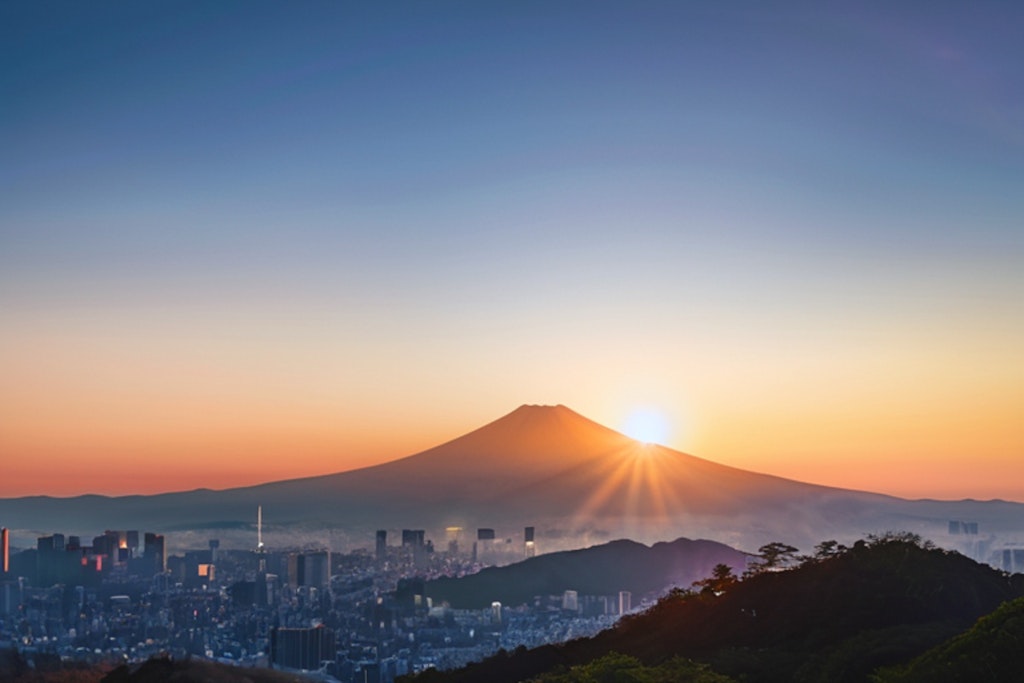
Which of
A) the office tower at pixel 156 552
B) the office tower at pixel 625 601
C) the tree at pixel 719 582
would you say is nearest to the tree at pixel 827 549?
the tree at pixel 719 582

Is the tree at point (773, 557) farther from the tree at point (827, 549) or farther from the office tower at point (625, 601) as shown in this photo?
the office tower at point (625, 601)

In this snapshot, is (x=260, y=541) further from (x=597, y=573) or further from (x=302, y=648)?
(x=302, y=648)

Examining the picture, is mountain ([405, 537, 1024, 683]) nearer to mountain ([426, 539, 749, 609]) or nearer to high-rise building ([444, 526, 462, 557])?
mountain ([426, 539, 749, 609])

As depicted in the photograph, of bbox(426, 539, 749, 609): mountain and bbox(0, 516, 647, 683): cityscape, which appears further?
bbox(426, 539, 749, 609): mountain

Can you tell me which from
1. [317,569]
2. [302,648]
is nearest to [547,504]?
[317,569]

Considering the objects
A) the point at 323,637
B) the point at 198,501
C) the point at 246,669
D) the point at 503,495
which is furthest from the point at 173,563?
the point at 246,669

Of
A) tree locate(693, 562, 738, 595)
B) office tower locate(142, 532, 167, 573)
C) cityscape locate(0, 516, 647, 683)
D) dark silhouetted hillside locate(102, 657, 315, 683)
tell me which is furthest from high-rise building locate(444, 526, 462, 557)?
dark silhouetted hillside locate(102, 657, 315, 683)
